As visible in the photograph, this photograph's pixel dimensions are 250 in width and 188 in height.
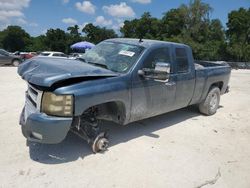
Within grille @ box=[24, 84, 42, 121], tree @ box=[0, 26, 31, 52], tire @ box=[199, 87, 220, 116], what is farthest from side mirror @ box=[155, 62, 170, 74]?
tree @ box=[0, 26, 31, 52]

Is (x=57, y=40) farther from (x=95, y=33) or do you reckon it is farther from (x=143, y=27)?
(x=143, y=27)

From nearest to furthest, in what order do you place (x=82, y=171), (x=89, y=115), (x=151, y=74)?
(x=82, y=171) → (x=89, y=115) → (x=151, y=74)

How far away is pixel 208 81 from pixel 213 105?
951 millimetres

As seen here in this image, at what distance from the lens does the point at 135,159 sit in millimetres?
4672

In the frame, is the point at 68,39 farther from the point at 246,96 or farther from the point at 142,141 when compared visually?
the point at 142,141

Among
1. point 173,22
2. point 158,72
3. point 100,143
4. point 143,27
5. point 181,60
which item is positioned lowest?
point 100,143

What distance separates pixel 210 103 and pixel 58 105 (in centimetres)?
481

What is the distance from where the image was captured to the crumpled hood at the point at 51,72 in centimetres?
393

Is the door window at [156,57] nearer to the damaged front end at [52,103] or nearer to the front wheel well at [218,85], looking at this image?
the damaged front end at [52,103]

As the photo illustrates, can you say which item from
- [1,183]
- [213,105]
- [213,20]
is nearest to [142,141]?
[1,183]

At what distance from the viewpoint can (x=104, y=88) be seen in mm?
4395

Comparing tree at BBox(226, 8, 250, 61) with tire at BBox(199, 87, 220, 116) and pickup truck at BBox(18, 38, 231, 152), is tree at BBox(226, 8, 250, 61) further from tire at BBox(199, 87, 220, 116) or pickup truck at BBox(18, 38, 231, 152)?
pickup truck at BBox(18, 38, 231, 152)

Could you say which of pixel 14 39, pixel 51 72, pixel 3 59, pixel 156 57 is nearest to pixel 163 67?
pixel 156 57

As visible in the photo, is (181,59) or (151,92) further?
(181,59)
